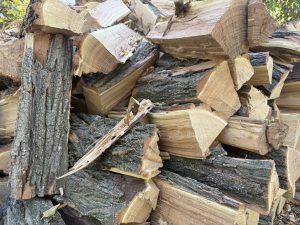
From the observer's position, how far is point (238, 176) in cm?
173

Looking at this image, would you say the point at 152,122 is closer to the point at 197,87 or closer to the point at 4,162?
the point at 197,87

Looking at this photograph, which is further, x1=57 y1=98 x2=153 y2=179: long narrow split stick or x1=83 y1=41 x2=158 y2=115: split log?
x1=83 y1=41 x2=158 y2=115: split log

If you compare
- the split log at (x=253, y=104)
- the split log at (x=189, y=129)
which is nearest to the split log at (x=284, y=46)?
the split log at (x=253, y=104)

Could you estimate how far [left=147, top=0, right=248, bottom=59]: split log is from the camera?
1.68 meters

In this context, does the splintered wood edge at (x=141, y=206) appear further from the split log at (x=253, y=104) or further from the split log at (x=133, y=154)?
the split log at (x=253, y=104)

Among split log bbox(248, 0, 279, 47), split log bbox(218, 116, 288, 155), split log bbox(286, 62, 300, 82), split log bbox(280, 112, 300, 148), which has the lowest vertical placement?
split log bbox(280, 112, 300, 148)

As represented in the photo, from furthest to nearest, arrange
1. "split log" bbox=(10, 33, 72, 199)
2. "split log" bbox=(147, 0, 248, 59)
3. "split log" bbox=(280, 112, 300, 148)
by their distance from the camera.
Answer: "split log" bbox=(280, 112, 300, 148)
"split log" bbox=(10, 33, 72, 199)
"split log" bbox=(147, 0, 248, 59)

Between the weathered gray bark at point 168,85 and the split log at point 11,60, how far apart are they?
2.72ft

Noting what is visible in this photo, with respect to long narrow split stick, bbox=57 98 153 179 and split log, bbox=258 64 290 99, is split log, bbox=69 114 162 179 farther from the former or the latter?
split log, bbox=258 64 290 99

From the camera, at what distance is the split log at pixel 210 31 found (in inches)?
66.1

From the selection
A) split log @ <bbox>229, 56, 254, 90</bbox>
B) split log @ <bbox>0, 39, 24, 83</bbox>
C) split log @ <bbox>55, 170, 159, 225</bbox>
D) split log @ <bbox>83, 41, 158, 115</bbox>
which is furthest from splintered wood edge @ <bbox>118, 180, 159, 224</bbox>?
split log @ <bbox>0, 39, 24, 83</bbox>

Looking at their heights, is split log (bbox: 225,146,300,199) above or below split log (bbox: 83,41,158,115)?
below

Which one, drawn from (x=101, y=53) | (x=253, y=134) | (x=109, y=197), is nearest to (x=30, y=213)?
(x=109, y=197)

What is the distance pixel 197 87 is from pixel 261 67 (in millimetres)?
505
